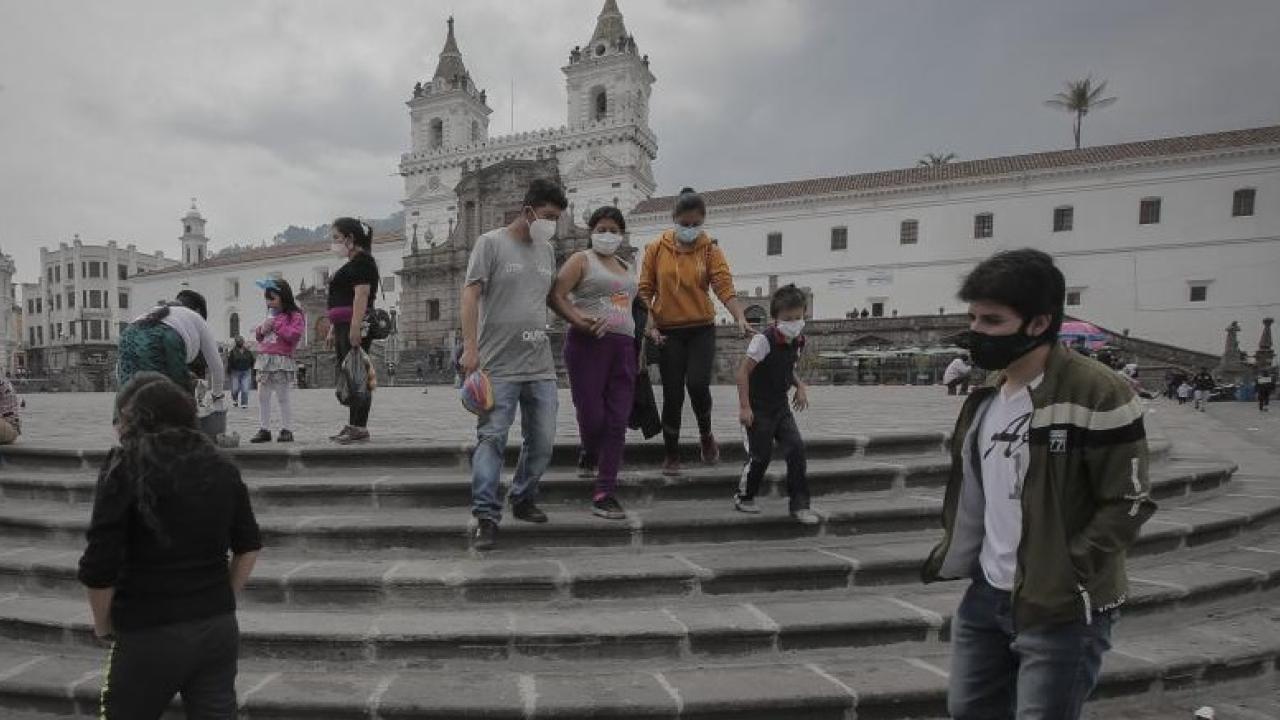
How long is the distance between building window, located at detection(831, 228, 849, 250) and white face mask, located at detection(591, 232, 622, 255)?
35.4 m

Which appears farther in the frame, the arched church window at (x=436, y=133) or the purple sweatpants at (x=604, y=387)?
the arched church window at (x=436, y=133)

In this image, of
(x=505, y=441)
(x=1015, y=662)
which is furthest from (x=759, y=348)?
(x=1015, y=662)

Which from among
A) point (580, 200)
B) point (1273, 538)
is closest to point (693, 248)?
point (1273, 538)

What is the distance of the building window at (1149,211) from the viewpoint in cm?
3222

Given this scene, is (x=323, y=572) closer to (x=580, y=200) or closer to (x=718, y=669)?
(x=718, y=669)

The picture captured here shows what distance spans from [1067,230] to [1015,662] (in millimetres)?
38434

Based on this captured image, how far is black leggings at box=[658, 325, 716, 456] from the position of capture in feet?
14.6

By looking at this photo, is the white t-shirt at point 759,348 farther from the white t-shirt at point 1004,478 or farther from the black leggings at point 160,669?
the black leggings at point 160,669

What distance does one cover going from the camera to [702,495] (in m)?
4.41

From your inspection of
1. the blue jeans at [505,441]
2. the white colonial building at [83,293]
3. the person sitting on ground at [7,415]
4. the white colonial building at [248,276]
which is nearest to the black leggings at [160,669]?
the blue jeans at [505,441]

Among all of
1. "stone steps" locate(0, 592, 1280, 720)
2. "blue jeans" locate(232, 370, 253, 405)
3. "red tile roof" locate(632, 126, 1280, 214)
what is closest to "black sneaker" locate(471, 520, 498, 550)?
"stone steps" locate(0, 592, 1280, 720)

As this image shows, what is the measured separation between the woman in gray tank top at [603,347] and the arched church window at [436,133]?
177 feet

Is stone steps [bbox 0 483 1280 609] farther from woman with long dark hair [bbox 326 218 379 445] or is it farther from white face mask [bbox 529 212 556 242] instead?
white face mask [bbox 529 212 556 242]

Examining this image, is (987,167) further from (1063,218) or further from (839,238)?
(839,238)
